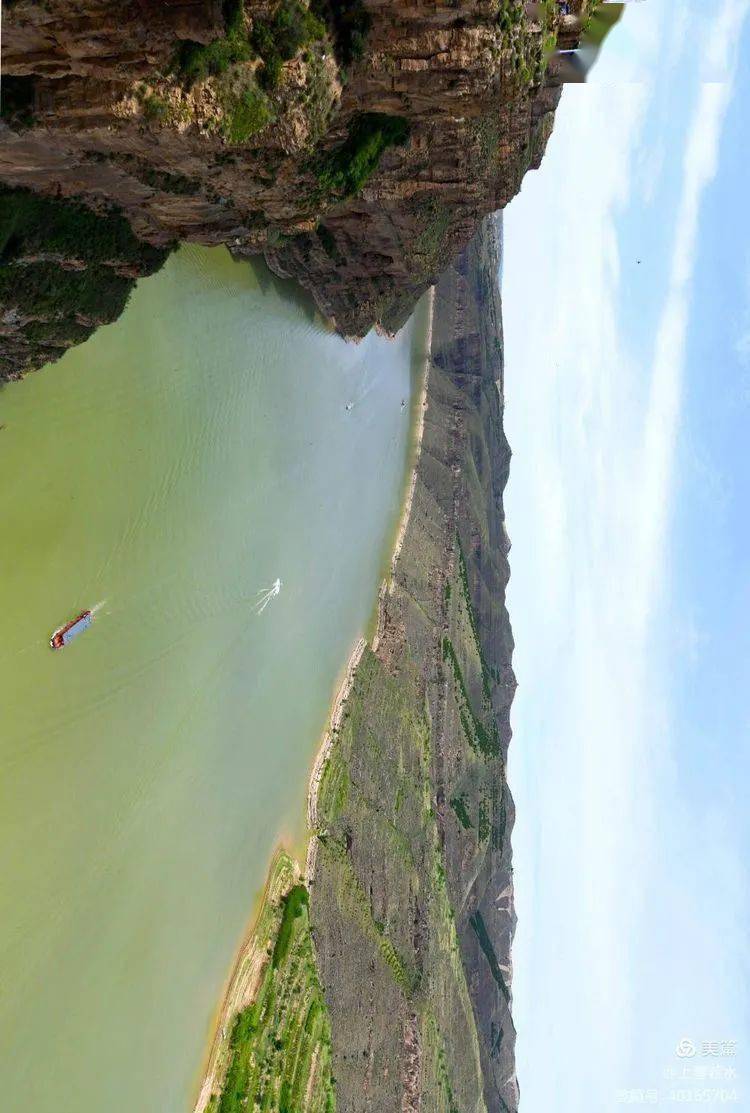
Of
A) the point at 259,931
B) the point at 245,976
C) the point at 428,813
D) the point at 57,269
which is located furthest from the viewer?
the point at 428,813

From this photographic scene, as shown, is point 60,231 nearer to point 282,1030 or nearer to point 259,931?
point 259,931

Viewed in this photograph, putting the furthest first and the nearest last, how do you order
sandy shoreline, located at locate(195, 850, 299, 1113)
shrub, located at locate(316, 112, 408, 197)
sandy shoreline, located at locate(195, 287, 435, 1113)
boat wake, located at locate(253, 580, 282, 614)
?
boat wake, located at locate(253, 580, 282, 614) < sandy shoreline, located at locate(195, 287, 435, 1113) < sandy shoreline, located at locate(195, 850, 299, 1113) < shrub, located at locate(316, 112, 408, 197)

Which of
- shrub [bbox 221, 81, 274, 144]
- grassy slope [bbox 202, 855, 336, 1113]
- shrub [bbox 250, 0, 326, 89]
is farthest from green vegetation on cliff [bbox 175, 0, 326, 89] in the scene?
grassy slope [bbox 202, 855, 336, 1113]

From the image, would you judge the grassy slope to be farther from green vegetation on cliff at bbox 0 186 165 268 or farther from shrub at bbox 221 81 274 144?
shrub at bbox 221 81 274 144

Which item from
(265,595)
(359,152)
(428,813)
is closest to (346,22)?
(359,152)

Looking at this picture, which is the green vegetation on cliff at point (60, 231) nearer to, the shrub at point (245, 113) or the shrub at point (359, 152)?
the shrub at point (245, 113)

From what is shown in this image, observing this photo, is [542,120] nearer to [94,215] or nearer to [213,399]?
[213,399]
